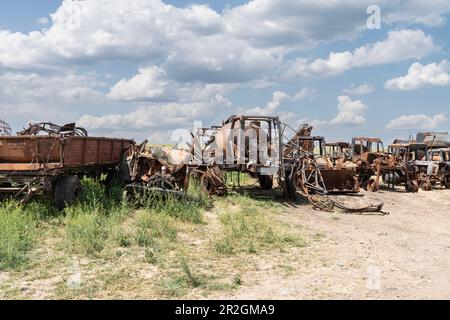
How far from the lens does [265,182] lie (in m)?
16.0

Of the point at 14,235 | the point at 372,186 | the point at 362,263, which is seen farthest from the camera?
the point at 372,186

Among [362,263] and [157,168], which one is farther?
[157,168]

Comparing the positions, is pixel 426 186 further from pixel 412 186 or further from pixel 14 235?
pixel 14 235

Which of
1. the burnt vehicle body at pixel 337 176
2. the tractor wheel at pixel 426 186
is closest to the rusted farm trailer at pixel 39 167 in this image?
the burnt vehicle body at pixel 337 176

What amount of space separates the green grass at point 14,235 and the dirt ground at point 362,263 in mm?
3368

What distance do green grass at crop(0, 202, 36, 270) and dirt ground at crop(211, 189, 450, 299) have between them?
11.0ft

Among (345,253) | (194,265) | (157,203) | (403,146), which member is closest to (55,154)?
(157,203)

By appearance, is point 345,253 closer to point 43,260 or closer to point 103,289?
point 103,289

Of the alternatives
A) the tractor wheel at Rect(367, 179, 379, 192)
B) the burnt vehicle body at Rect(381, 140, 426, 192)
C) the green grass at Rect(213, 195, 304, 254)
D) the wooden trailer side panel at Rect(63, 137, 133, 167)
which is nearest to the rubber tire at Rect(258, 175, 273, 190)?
the green grass at Rect(213, 195, 304, 254)

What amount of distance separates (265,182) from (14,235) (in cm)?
975

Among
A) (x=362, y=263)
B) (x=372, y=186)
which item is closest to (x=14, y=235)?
(x=362, y=263)

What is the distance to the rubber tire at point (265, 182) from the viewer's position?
15859mm

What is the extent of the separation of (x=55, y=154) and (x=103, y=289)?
4.89 m

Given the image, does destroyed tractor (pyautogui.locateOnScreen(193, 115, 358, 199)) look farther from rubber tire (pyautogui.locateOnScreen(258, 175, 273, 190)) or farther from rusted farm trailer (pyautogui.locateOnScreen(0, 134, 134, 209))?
rusted farm trailer (pyautogui.locateOnScreen(0, 134, 134, 209))
